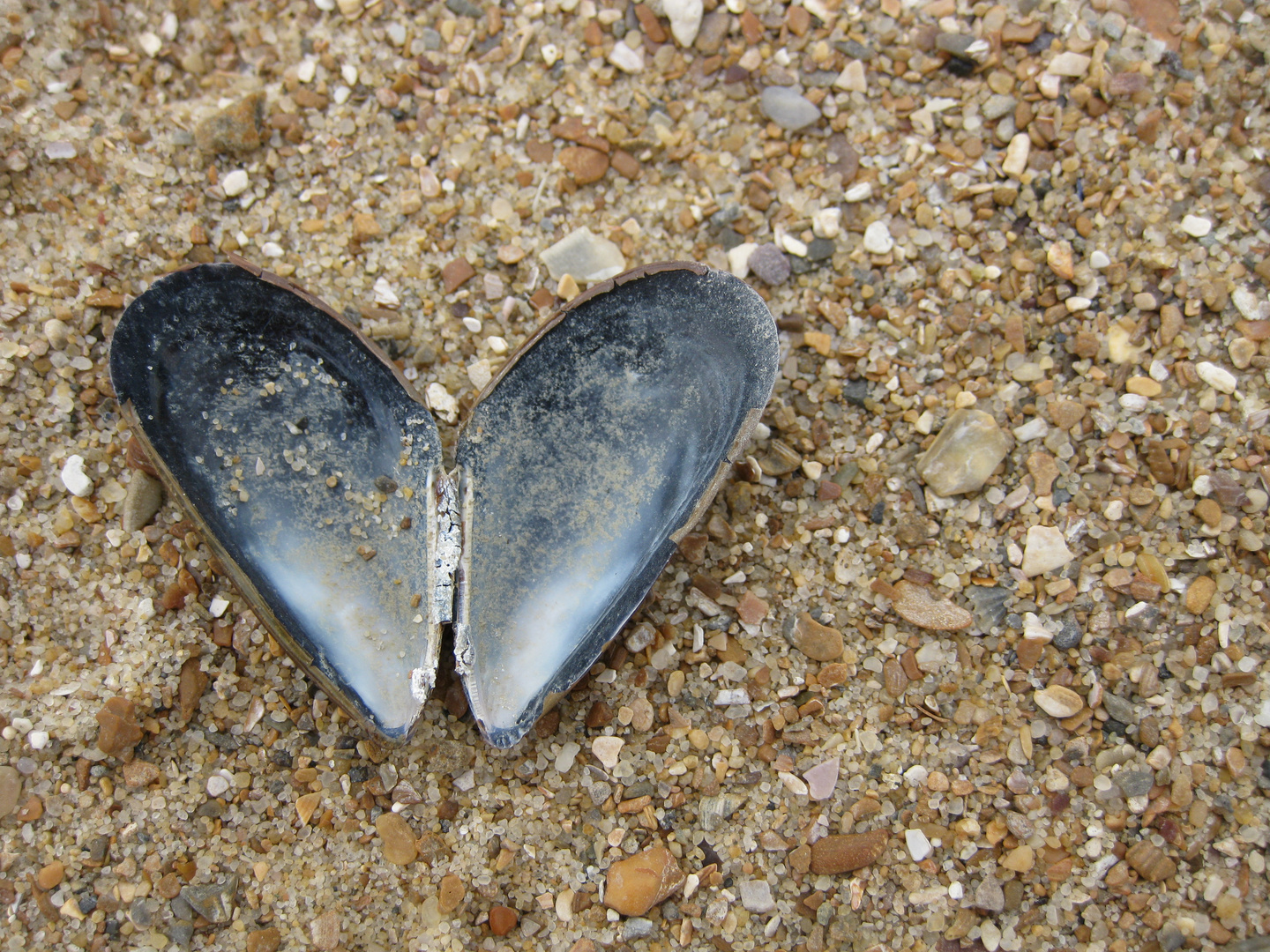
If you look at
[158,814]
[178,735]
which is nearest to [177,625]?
[178,735]

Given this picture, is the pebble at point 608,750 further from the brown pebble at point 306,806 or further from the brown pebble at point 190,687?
the brown pebble at point 190,687

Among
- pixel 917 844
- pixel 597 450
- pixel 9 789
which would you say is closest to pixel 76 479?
pixel 9 789

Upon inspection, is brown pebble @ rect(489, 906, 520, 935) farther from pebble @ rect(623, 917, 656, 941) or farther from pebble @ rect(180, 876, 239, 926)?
pebble @ rect(180, 876, 239, 926)

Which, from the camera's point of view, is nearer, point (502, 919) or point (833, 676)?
point (502, 919)

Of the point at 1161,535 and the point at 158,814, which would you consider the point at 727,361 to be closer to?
the point at 1161,535

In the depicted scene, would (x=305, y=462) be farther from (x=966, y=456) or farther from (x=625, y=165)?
(x=966, y=456)

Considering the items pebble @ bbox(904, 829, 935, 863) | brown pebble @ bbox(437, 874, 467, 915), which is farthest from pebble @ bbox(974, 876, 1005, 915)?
brown pebble @ bbox(437, 874, 467, 915)

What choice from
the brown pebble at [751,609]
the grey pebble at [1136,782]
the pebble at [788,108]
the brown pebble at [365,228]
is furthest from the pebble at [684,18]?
the grey pebble at [1136,782]
